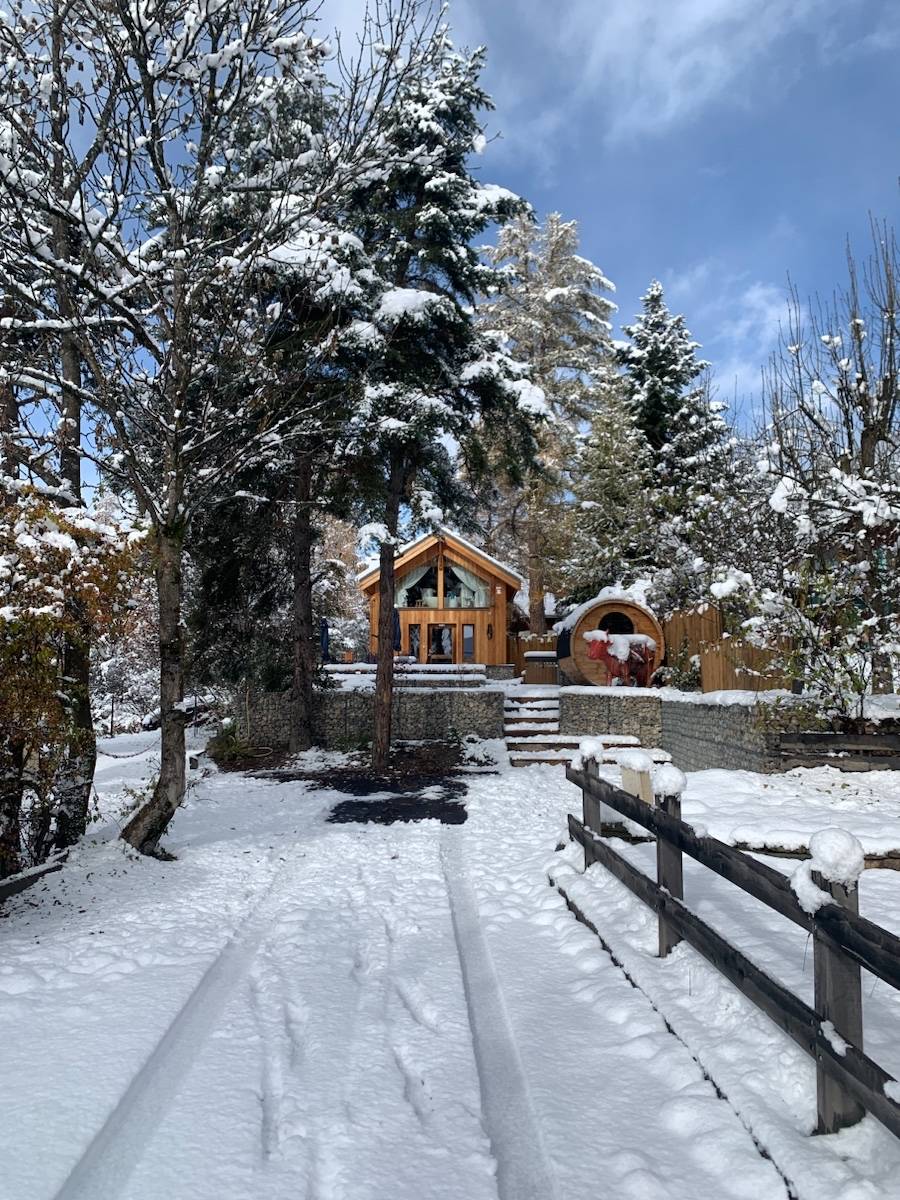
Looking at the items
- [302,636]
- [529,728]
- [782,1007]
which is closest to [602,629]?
[529,728]

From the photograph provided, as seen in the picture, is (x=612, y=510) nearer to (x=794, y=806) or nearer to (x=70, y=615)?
(x=794, y=806)

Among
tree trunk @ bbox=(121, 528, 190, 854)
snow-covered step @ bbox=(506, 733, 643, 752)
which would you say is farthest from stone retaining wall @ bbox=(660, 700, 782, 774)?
tree trunk @ bbox=(121, 528, 190, 854)

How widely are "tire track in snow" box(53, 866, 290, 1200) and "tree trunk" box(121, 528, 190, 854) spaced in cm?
228

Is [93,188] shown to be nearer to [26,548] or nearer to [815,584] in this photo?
[26,548]

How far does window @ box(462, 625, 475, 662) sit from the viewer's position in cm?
2266

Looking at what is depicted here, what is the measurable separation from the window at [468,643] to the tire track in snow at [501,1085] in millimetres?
17408

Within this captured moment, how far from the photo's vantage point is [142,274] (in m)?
6.08

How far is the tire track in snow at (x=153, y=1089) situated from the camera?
2.50 meters

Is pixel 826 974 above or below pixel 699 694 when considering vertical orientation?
below

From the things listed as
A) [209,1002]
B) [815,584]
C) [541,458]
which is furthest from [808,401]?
[541,458]

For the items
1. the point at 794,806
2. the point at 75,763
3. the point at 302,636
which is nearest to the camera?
the point at 75,763

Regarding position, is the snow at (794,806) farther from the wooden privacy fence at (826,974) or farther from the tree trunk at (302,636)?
the tree trunk at (302,636)

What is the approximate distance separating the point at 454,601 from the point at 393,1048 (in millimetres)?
19024

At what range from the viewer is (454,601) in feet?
73.4
